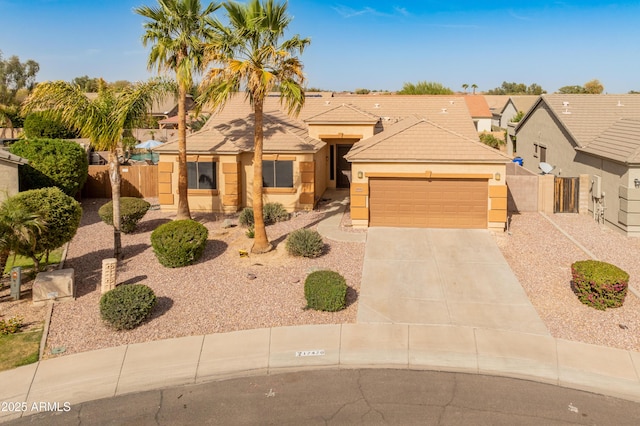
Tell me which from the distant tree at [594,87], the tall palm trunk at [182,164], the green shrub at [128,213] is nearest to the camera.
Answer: the green shrub at [128,213]

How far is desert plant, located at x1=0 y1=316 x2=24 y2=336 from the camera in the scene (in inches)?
458

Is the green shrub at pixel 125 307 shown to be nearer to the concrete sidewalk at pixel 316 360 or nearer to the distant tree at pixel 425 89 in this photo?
the concrete sidewalk at pixel 316 360

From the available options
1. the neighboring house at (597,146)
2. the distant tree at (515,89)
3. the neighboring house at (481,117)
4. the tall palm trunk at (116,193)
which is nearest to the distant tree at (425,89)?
the neighboring house at (481,117)

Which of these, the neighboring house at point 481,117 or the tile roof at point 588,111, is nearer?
the tile roof at point 588,111

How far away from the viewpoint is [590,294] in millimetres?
12688

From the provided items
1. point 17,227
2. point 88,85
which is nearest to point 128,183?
point 17,227

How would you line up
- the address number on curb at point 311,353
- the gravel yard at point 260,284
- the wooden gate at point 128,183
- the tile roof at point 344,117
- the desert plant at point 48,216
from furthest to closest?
the wooden gate at point 128,183, the tile roof at point 344,117, the desert plant at point 48,216, the gravel yard at point 260,284, the address number on curb at point 311,353

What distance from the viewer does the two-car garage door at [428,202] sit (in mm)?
20141

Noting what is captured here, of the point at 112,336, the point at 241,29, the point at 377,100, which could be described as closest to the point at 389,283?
the point at 112,336

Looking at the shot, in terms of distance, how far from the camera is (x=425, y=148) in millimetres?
20484

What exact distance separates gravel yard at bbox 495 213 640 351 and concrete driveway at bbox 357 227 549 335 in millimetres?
470

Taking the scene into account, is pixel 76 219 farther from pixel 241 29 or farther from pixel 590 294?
pixel 590 294

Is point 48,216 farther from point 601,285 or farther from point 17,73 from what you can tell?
point 17,73

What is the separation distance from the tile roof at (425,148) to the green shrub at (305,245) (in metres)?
5.17
